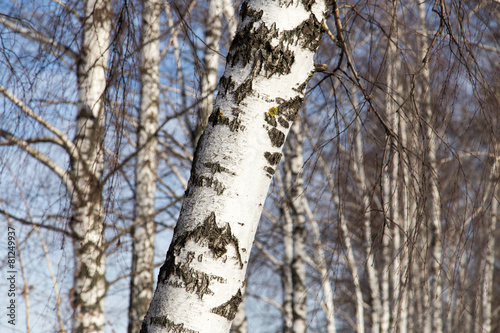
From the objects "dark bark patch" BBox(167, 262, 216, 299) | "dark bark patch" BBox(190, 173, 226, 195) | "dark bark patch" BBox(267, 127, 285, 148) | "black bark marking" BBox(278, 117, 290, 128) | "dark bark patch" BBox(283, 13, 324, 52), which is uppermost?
"dark bark patch" BBox(283, 13, 324, 52)

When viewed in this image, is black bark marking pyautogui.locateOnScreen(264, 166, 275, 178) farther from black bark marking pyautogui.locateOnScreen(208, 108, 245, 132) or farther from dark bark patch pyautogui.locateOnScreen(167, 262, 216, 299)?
dark bark patch pyautogui.locateOnScreen(167, 262, 216, 299)

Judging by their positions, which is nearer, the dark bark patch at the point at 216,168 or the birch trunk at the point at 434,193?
the dark bark patch at the point at 216,168

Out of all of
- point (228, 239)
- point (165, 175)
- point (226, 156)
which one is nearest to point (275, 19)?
point (226, 156)

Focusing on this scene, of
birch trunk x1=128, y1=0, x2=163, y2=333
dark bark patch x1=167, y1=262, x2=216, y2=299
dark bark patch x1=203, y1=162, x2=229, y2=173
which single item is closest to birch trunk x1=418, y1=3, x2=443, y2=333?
dark bark patch x1=203, y1=162, x2=229, y2=173

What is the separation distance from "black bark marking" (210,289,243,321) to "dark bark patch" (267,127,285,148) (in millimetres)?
460

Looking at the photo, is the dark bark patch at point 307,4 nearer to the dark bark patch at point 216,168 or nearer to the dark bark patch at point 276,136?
the dark bark patch at point 276,136

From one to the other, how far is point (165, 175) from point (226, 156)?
495cm

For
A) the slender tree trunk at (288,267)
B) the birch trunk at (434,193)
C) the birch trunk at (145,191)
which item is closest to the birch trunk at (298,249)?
the slender tree trunk at (288,267)

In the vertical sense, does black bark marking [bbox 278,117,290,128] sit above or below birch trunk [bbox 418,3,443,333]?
below

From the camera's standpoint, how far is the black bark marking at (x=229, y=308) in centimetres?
120

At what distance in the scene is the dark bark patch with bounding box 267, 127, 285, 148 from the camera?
1.31 meters

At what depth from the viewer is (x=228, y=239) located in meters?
1.22

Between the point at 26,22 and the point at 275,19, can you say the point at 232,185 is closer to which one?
the point at 275,19

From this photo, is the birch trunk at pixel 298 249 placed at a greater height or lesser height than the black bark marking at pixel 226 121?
greater
